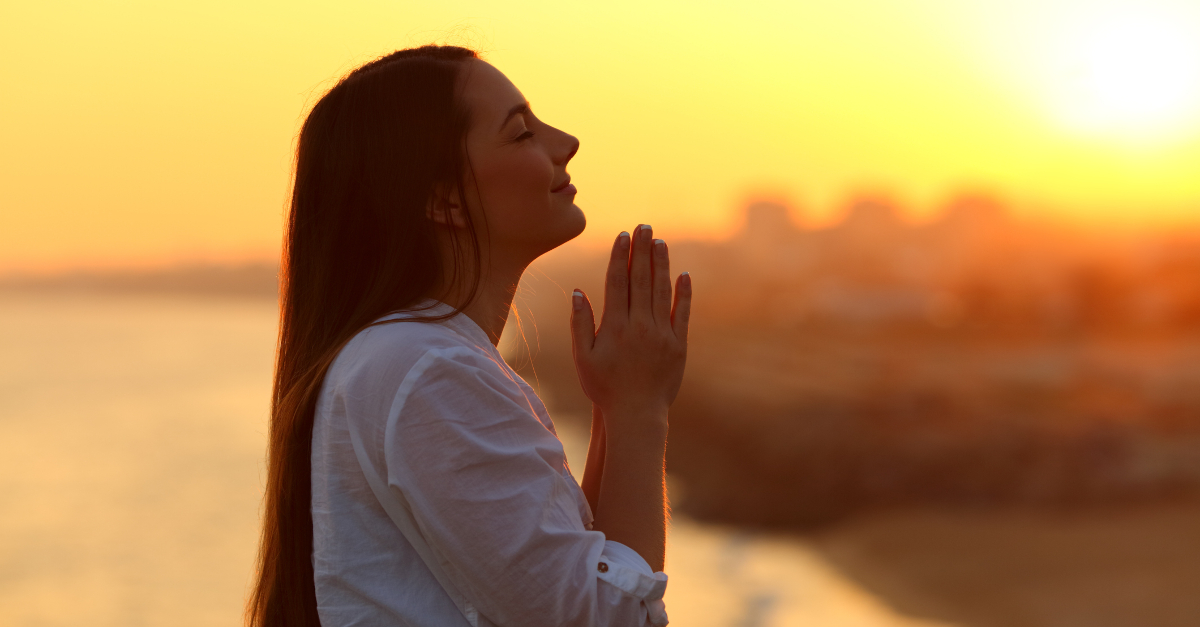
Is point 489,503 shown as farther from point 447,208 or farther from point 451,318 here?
point 447,208

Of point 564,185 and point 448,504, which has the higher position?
point 564,185

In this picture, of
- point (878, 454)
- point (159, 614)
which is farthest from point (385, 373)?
point (878, 454)

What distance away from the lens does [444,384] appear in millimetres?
1286

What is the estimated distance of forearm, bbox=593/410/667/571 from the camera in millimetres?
1478

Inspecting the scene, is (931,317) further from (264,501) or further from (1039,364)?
(264,501)

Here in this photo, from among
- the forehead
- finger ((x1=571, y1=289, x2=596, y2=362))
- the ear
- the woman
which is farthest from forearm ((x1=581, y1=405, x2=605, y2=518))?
the forehead

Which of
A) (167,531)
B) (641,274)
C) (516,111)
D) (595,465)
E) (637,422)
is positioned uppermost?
(516,111)

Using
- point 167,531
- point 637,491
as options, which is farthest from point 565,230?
point 167,531

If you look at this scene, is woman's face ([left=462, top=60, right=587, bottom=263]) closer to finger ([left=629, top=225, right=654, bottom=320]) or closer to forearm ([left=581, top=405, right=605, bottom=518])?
finger ([left=629, top=225, right=654, bottom=320])

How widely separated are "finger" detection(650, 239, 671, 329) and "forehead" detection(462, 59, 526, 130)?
1.07 feet

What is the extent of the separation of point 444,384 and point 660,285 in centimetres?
46

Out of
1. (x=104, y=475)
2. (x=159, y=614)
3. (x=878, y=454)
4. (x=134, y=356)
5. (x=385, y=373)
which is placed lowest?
(x=134, y=356)

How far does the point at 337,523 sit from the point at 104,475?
41.4 m

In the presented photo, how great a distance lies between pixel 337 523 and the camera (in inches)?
54.6
